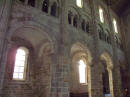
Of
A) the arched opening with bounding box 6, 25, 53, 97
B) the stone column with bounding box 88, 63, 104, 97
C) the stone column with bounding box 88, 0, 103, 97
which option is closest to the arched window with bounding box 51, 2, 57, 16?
the arched opening with bounding box 6, 25, 53, 97

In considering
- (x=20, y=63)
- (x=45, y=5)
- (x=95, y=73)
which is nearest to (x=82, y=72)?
(x=95, y=73)

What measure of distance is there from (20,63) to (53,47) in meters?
3.71

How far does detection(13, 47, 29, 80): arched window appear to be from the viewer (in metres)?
10.0

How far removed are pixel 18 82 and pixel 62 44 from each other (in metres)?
4.61

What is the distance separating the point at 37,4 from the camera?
28.8ft

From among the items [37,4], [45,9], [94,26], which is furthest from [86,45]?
[37,4]

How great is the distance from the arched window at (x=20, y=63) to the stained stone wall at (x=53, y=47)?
382mm

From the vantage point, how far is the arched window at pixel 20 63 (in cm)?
1005

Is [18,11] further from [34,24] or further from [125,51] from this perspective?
[125,51]

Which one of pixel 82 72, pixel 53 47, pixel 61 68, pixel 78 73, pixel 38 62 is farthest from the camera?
pixel 82 72

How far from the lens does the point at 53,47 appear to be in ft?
28.3

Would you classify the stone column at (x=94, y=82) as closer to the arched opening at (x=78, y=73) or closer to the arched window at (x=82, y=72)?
the arched opening at (x=78, y=73)

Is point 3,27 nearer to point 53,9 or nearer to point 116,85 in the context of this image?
point 53,9

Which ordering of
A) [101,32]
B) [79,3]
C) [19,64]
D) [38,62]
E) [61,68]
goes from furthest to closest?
1. [101,32]
2. [79,3]
3. [38,62]
4. [19,64]
5. [61,68]
